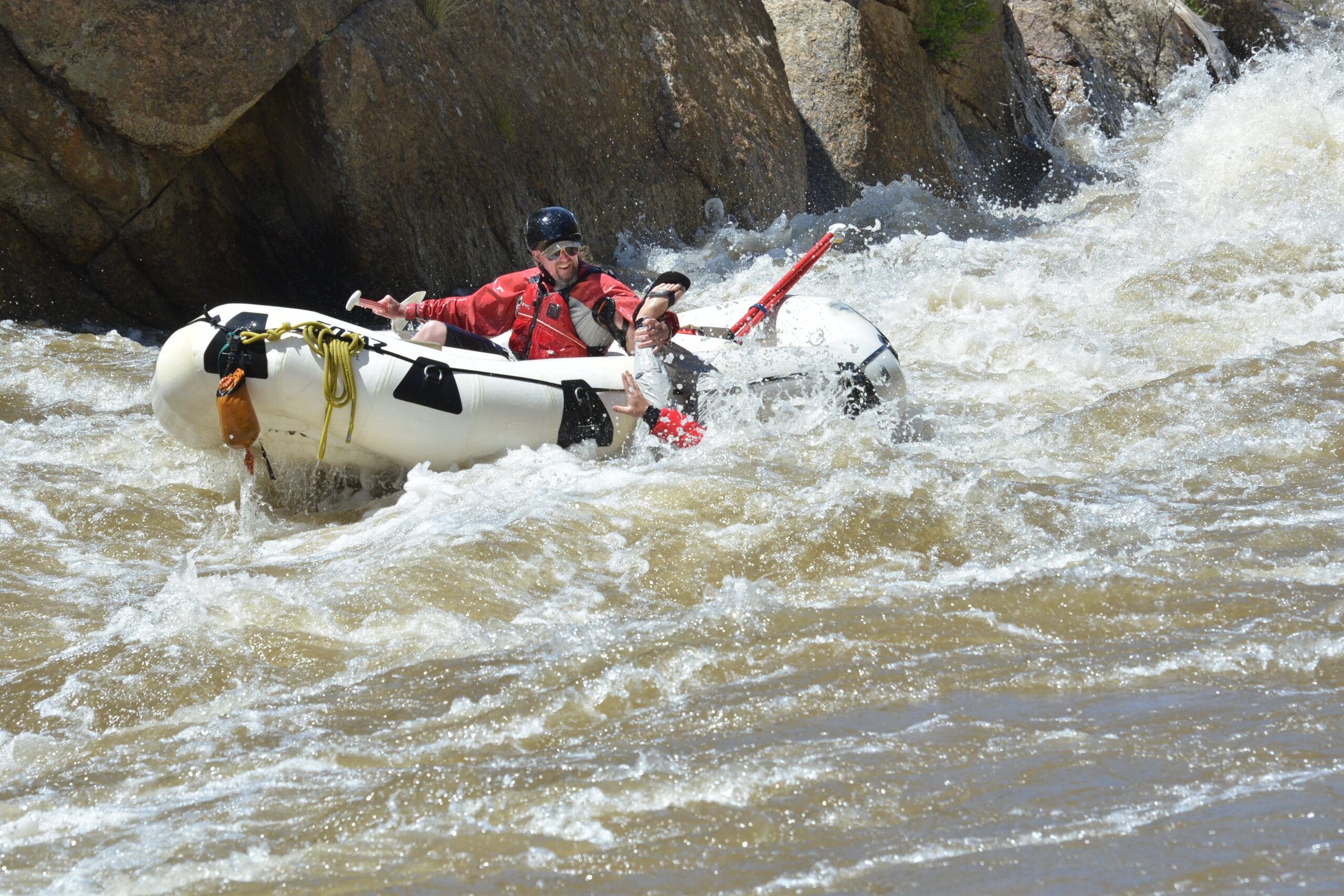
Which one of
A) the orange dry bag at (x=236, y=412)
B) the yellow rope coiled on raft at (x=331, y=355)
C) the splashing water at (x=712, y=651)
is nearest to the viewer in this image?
the splashing water at (x=712, y=651)

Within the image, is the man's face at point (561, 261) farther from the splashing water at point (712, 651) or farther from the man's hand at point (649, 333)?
the splashing water at point (712, 651)

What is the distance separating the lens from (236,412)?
4520 millimetres

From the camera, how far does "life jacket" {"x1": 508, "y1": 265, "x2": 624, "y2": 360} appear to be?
5.50 meters

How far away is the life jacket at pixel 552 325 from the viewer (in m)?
5.50

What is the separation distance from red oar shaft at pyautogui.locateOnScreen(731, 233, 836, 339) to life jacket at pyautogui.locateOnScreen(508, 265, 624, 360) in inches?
20.5

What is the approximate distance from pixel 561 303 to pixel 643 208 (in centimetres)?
351

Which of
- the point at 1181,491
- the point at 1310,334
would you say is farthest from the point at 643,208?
the point at 1181,491

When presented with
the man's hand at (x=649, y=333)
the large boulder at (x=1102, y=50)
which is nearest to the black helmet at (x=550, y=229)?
the man's hand at (x=649, y=333)

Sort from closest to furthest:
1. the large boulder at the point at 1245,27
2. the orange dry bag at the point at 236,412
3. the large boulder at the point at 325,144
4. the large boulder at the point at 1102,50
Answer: the orange dry bag at the point at 236,412 < the large boulder at the point at 325,144 < the large boulder at the point at 1102,50 < the large boulder at the point at 1245,27

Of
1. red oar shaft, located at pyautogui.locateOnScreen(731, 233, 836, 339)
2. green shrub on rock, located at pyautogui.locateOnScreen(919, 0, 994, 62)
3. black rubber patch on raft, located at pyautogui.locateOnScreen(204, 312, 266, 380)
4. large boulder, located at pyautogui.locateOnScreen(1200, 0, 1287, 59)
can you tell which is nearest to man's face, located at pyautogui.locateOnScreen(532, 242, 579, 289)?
red oar shaft, located at pyautogui.locateOnScreen(731, 233, 836, 339)

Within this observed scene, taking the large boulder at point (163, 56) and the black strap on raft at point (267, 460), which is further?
the large boulder at point (163, 56)

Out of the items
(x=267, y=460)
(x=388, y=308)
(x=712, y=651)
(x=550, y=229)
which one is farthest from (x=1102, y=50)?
(x=712, y=651)

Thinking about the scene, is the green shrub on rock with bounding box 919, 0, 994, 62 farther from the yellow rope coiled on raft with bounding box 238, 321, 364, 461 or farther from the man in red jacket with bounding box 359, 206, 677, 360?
the yellow rope coiled on raft with bounding box 238, 321, 364, 461

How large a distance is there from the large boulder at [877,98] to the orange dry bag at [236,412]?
602 cm
